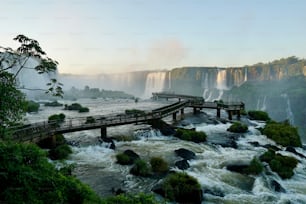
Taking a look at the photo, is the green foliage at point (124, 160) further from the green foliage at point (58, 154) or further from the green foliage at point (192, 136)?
the green foliage at point (192, 136)

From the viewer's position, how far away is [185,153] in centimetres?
2314

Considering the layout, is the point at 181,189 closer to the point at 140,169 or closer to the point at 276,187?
the point at 140,169

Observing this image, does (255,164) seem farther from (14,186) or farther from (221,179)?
(14,186)

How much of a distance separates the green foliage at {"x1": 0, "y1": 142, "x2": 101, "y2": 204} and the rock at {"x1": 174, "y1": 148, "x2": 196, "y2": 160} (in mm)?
14040

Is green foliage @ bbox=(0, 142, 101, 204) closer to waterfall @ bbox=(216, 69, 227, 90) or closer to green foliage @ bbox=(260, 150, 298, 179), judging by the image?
green foliage @ bbox=(260, 150, 298, 179)

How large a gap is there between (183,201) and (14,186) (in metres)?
9.56

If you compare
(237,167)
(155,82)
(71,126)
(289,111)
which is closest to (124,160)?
(237,167)

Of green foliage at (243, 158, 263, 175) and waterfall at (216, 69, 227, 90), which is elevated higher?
waterfall at (216, 69, 227, 90)

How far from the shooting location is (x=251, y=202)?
51.0 feet

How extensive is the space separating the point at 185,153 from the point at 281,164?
7.34 meters

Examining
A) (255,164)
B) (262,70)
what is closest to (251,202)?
(255,164)

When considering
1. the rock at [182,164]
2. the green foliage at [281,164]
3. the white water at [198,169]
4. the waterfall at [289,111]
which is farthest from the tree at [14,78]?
the waterfall at [289,111]

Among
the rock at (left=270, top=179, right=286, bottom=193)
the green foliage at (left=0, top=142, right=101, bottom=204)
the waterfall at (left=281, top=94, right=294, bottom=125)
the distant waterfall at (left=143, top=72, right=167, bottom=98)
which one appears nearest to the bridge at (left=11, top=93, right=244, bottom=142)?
the green foliage at (left=0, top=142, right=101, bottom=204)

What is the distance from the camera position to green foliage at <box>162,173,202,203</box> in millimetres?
15367
